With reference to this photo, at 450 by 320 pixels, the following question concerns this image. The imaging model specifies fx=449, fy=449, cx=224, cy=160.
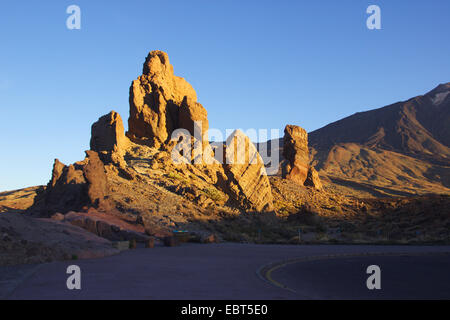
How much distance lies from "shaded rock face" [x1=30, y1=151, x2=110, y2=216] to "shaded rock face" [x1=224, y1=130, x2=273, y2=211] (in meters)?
18.1

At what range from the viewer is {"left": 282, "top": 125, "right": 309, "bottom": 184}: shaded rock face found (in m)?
69.1

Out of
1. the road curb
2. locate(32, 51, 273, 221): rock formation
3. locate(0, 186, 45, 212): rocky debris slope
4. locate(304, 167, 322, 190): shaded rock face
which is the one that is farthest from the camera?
locate(304, 167, 322, 190): shaded rock face

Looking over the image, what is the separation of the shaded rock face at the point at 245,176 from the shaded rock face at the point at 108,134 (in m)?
12.8

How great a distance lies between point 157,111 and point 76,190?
22368mm

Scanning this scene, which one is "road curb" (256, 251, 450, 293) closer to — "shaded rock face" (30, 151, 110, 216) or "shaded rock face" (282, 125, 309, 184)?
"shaded rock face" (30, 151, 110, 216)

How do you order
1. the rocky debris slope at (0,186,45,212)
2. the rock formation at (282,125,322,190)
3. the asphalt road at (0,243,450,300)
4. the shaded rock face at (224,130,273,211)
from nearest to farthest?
the asphalt road at (0,243,450,300) < the shaded rock face at (224,130,273,211) < the rocky debris slope at (0,186,45,212) < the rock formation at (282,125,322,190)

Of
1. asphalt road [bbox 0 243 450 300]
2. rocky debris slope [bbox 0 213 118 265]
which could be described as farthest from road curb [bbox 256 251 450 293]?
rocky debris slope [bbox 0 213 118 265]

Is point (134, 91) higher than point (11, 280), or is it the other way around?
point (134, 91)

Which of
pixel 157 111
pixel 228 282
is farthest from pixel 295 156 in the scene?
pixel 228 282

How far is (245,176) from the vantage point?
52.9 meters
